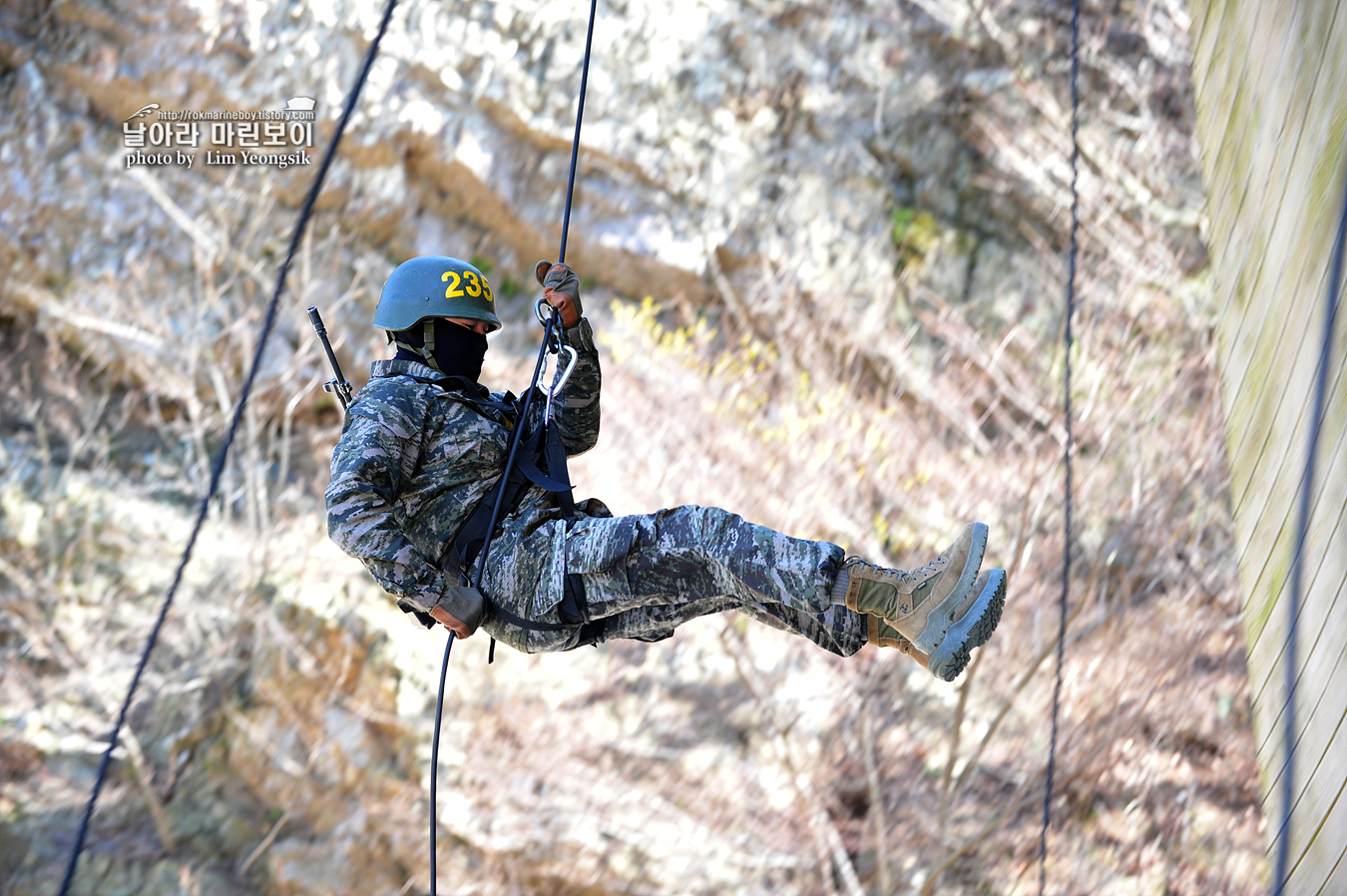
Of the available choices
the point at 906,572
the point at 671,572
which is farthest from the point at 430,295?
the point at 906,572

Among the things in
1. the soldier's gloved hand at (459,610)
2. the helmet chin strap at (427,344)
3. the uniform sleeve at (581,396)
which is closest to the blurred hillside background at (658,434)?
the uniform sleeve at (581,396)

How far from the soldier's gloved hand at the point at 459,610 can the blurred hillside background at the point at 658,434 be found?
6.80m

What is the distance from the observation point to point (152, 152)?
39.9 feet

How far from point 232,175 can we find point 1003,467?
871 centimetres

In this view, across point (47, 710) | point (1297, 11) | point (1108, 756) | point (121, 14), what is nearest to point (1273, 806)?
point (1297, 11)

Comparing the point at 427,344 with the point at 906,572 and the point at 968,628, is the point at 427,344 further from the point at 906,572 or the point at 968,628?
the point at 968,628

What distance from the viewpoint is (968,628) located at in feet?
9.87

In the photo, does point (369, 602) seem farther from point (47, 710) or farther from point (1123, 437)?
point (1123, 437)

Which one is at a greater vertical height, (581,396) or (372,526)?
(581,396)

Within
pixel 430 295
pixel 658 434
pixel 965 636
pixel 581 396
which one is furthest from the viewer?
pixel 658 434

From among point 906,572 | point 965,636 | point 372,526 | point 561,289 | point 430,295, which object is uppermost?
point 561,289

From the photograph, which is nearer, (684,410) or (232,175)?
(684,410)

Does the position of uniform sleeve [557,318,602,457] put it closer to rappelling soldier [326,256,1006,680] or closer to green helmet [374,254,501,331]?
rappelling soldier [326,256,1006,680]

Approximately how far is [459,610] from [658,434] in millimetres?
7195
